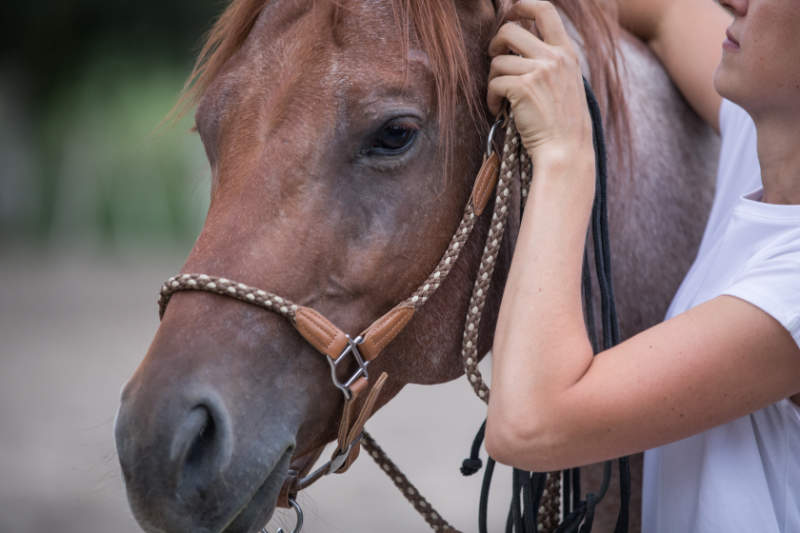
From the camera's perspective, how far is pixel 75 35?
14.8 meters

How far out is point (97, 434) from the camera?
665 centimetres

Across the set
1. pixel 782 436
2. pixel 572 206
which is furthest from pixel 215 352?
pixel 782 436

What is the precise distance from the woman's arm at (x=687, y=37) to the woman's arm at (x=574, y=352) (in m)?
0.70

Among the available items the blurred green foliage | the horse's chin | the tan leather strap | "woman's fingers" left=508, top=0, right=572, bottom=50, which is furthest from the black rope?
the blurred green foliage

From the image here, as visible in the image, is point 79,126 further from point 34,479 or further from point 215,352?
point 215,352

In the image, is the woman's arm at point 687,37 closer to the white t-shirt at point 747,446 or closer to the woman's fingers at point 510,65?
the white t-shirt at point 747,446

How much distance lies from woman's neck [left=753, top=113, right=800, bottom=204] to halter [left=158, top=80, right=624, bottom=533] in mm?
324

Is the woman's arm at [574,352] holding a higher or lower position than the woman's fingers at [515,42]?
lower

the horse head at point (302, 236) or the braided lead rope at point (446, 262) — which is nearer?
the horse head at point (302, 236)

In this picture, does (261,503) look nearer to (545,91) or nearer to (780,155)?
(545,91)

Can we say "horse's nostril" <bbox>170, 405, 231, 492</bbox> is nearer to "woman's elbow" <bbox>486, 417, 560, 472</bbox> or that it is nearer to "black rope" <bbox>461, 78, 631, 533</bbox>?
"woman's elbow" <bbox>486, 417, 560, 472</bbox>

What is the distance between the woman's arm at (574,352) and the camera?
1.29m

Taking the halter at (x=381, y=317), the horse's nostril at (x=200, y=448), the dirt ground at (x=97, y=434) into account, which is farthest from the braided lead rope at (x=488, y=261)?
the dirt ground at (x=97, y=434)

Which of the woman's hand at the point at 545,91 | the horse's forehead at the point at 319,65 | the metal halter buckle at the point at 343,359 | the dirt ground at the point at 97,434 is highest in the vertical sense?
the horse's forehead at the point at 319,65
